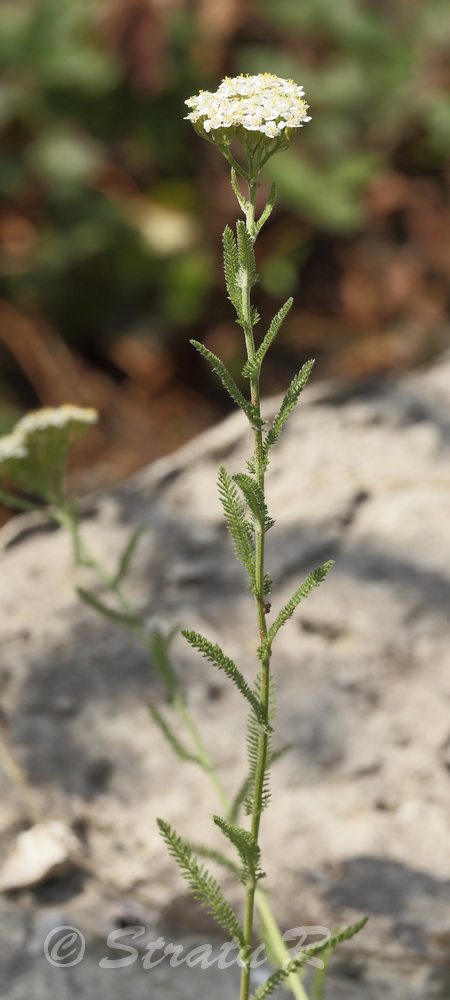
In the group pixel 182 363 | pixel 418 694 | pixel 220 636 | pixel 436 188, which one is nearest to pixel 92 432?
pixel 182 363

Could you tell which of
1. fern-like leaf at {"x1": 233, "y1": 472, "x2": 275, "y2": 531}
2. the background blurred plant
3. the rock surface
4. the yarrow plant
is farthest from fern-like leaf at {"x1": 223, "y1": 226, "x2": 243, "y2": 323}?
the background blurred plant

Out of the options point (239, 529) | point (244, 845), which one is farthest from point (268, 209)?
point (244, 845)

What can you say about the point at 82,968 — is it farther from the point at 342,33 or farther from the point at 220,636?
the point at 342,33

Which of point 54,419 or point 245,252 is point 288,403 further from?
point 54,419

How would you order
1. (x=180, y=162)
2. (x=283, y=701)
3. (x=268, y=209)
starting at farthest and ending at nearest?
(x=180, y=162) → (x=283, y=701) → (x=268, y=209)

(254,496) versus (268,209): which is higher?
(268,209)

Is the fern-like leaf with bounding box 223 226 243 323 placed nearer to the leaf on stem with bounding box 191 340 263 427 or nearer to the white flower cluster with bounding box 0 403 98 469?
the leaf on stem with bounding box 191 340 263 427
